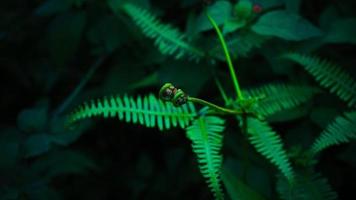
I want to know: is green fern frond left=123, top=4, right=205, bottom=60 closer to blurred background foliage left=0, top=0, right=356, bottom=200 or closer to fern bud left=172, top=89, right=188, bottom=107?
blurred background foliage left=0, top=0, right=356, bottom=200

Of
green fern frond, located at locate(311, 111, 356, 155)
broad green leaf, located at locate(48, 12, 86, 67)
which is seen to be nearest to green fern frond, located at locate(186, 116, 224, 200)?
green fern frond, located at locate(311, 111, 356, 155)

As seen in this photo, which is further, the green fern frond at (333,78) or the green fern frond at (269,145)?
the green fern frond at (333,78)

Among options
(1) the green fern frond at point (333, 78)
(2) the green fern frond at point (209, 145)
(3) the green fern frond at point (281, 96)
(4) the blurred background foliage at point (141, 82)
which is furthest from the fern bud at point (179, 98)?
(1) the green fern frond at point (333, 78)

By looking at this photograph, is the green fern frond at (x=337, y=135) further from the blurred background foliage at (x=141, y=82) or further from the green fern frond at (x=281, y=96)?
the green fern frond at (x=281, y=96)

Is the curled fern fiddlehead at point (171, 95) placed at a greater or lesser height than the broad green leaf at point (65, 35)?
lesser

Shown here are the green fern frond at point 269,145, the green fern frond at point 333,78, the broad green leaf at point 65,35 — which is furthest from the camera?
the broad green leaf at point 65,35
